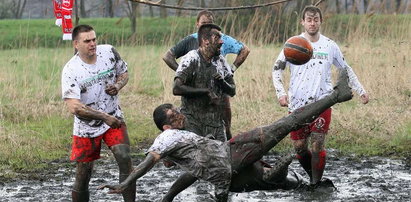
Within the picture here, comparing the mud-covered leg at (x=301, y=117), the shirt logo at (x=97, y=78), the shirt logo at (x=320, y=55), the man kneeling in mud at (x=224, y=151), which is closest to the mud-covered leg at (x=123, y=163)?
the man kneeling in mud at (x=224, y=151)

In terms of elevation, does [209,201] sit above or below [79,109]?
below

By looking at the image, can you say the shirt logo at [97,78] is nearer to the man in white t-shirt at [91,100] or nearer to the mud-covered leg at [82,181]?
the man in white t-shirt at [91,100]

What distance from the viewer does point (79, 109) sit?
Result: 25.2ft

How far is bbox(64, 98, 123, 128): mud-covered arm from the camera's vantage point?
7.61 m

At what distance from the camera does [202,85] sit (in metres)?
8.19

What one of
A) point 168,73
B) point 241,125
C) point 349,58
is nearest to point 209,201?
point 241,125

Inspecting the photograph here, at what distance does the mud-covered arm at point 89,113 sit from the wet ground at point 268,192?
1348 mm

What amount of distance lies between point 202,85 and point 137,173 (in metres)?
1.43

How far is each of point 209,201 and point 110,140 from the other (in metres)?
1.28

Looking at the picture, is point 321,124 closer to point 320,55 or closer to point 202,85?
point 320,55

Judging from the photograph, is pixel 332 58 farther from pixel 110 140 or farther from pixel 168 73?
pixel 168 73

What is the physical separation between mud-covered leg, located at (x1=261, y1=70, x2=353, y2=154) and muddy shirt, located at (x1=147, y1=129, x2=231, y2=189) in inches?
23.1

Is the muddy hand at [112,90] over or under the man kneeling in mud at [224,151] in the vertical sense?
over

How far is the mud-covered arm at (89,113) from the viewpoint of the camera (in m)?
7.61
